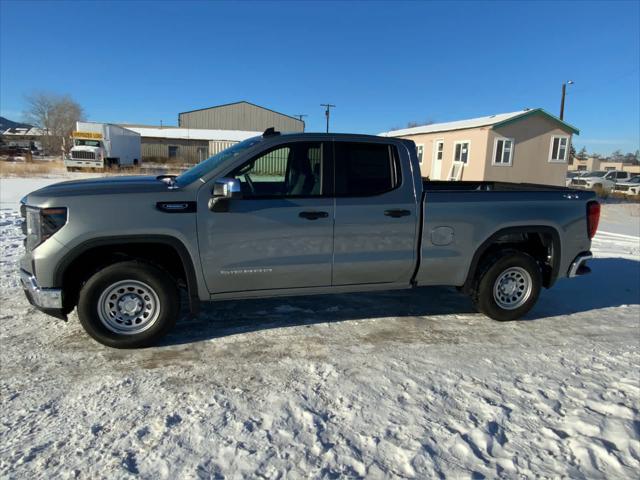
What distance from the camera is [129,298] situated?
3.94m

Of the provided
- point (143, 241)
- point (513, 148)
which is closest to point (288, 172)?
point (143, 241)

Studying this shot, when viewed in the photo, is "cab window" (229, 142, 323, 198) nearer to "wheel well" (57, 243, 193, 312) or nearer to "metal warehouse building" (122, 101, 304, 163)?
"wheel well" (57, 243, 193, 312)

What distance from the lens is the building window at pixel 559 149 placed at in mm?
23562

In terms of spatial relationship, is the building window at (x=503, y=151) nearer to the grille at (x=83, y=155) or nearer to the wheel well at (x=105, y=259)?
the wheel well at (x=105, y=259)

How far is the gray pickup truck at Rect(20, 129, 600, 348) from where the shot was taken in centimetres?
373

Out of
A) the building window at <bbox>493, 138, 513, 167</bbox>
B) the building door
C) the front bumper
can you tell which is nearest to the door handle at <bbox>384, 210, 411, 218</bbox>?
the front bumper

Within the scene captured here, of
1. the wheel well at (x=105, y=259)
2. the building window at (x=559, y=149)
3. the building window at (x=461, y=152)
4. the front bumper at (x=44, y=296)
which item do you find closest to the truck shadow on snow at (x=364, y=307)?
the wheel well at (x=105, y=259)

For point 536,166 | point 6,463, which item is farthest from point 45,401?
point 536,166

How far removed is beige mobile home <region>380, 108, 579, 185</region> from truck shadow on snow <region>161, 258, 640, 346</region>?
56.4 ft

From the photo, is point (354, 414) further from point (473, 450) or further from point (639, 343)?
point (639, 343)

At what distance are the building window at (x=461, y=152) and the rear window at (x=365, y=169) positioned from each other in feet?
68.3

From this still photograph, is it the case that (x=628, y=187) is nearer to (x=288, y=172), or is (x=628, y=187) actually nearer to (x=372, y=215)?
(x=372, y=215)

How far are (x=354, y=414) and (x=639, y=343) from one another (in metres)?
3.26

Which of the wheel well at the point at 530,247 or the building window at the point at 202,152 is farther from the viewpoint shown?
the building window at the point at 202,152
